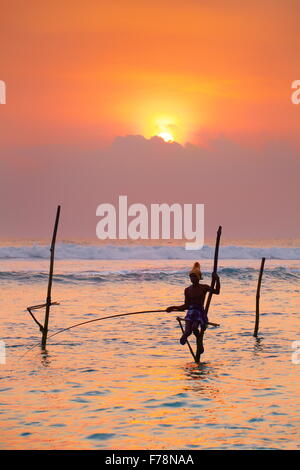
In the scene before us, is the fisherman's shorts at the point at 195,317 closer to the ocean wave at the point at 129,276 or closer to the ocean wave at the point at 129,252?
the ocean wave at the point at 129,276

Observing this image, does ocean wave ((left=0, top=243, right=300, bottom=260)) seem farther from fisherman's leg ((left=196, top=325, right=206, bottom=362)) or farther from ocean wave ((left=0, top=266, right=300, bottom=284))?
fisherman's leg ((left=196, top=325, right=206, bottom=362))

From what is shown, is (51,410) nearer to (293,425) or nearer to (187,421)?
(187,421)

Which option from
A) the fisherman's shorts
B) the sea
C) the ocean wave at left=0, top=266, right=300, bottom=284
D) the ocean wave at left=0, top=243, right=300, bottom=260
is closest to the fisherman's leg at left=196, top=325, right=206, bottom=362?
the fisherman's shorts

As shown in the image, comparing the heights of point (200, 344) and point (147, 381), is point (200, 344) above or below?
above

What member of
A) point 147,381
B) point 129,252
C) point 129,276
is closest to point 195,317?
point 147,381

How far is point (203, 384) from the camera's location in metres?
13.1

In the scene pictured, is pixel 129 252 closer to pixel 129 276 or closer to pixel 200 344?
pixel 129 276

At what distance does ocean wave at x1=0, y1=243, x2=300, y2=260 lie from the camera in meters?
66.3

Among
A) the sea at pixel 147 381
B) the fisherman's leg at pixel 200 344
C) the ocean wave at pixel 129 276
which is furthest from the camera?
the ocean wave at pixel 129 276

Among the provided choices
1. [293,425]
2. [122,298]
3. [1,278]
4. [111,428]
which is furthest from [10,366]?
[1,278]

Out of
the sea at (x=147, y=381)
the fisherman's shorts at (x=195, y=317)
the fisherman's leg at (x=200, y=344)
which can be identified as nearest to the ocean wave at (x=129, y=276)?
the sea at (x=147, y=381)

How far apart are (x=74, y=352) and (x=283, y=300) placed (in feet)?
53.7

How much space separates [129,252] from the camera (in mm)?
69812

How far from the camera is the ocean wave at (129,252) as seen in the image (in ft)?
218
